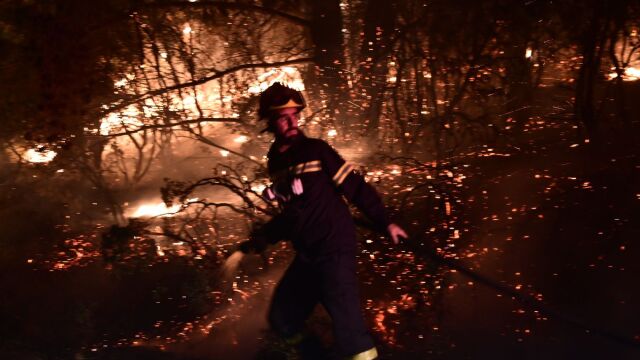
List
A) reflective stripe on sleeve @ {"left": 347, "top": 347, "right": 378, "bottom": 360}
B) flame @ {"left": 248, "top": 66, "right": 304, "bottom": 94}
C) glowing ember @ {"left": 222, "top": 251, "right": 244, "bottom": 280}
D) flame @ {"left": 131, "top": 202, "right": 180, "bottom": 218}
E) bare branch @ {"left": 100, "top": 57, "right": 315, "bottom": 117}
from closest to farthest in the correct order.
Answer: reflective stripe on sleeve @ {"left": 347, "top": 347, "right": 378, "bottom": 360} < glowing ember @ {"left": 222, "top": 251, "right": 244, "bottom": 280} < bare branch @ {"left": 100, "top": 57, "right": 315, "bottom": 117} < flame @ {"left": 248, "top": 66, "right": 304, "bottom": 94} < flame @ {"left": 131, "top": 202, "right": 180, "bottom": 218}

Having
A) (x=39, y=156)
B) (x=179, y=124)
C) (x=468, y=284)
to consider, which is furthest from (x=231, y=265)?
(x=39, y=156)

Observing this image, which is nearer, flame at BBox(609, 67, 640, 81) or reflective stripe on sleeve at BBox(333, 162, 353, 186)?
reflective stripe on sleeve at BBox(333, 162, 353, 186)

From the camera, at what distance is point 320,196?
298 cm

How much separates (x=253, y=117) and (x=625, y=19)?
4.06m

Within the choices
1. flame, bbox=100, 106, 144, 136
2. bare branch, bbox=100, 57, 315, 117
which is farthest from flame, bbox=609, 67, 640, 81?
flame, bbox=100, 106, 144, 136

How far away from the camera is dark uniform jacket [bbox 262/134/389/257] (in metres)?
2.96

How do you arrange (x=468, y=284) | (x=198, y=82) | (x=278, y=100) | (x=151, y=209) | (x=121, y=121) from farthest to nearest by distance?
(x=151, y=209), (x=121, y=121), (x=198, y=82), (x=468, y=284), (x=278, y=100)

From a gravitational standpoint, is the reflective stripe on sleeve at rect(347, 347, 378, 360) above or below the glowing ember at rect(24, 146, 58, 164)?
below

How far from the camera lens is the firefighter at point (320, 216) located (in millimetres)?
2918

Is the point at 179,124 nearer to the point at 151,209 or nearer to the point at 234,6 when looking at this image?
the point at 151,209

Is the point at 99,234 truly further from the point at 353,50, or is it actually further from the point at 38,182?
the point at 353,50

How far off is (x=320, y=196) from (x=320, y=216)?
110mm

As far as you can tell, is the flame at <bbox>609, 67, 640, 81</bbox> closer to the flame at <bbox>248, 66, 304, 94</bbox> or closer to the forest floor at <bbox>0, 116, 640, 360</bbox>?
the forest floor at <bbox>0, 116, 640, 360</bbox>

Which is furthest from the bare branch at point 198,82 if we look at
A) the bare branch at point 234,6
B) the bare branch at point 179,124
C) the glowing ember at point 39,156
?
the glowing ember at point 39,156
